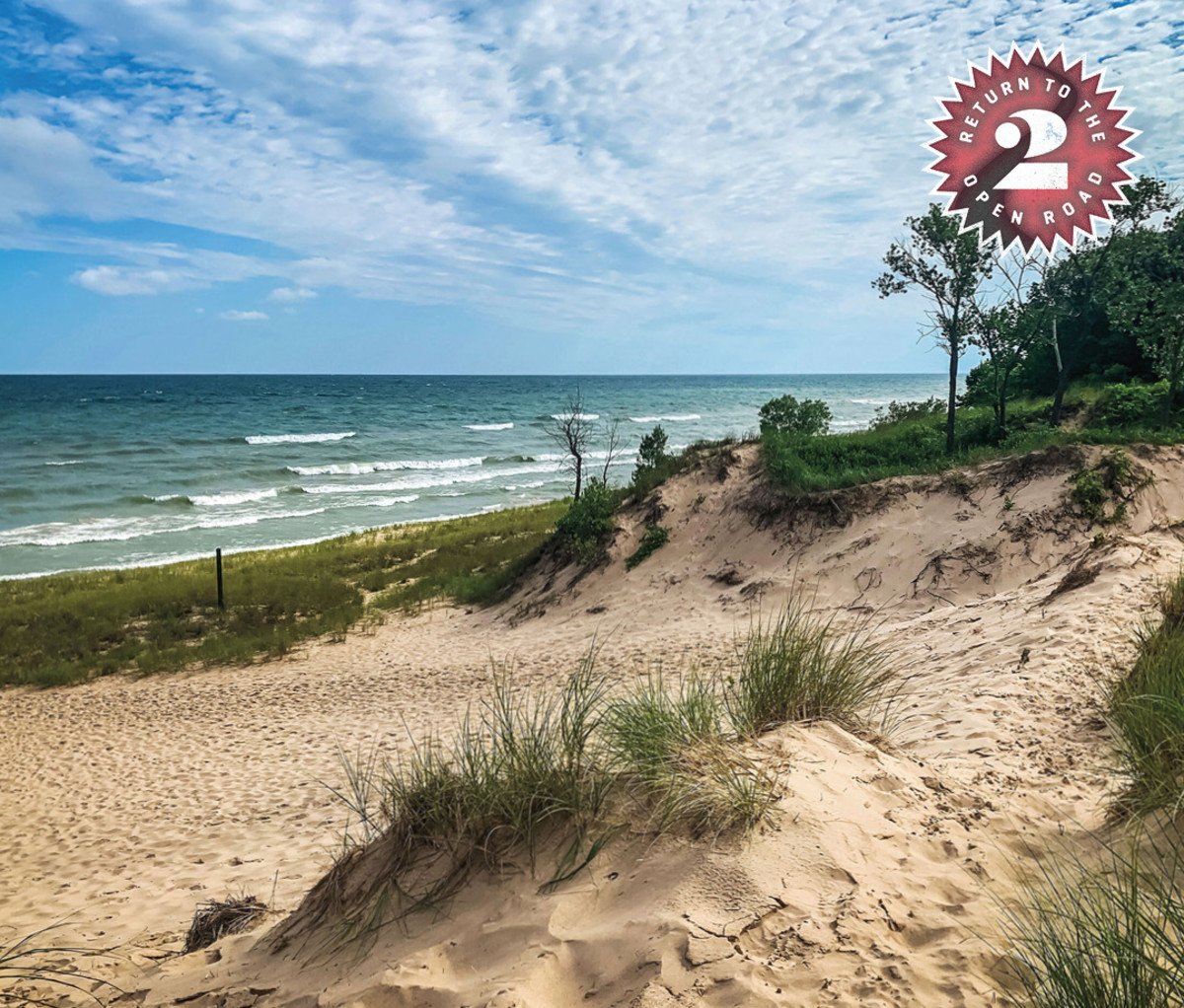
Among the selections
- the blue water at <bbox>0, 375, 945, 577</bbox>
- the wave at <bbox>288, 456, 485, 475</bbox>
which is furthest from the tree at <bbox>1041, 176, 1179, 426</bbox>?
the wave at <bbox>288, 456, 485, 475</bbox>

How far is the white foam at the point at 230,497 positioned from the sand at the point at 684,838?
2321 cm

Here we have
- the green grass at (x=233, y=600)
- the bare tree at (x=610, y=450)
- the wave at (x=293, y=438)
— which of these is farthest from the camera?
the wave at (x=293, y=438)

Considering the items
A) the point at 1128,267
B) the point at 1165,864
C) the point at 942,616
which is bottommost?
the point at 942,616

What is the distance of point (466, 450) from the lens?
2282 inches

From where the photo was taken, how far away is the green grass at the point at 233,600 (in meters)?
16.3

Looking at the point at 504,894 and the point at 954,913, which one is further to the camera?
the point at 504,894

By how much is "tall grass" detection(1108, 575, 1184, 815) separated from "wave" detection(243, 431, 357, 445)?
2303 inches

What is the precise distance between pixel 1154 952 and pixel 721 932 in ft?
4.83

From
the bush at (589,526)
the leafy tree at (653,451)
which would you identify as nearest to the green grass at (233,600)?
the bush at (589,526)

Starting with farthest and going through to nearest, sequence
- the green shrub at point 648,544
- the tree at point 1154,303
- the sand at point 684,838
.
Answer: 1. the green shrub at point 648,544
2. the tree at point 1154,303
3. the sand at point 684,838

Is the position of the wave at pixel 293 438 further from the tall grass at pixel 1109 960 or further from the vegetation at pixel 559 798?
the tall grass at pixel 1109 960

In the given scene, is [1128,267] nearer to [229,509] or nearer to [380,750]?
[380,750]

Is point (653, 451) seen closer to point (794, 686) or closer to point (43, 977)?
point (794, 686)

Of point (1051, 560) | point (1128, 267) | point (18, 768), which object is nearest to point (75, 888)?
point (18, 768)
